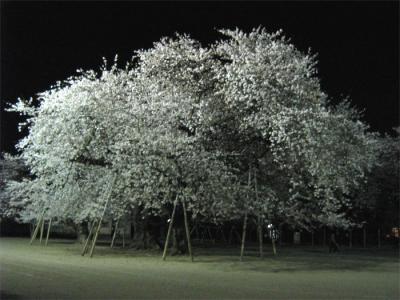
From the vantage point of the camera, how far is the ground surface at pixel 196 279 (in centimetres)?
1398

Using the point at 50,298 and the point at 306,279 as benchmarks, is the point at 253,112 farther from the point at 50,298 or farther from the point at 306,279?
the point at 50,298

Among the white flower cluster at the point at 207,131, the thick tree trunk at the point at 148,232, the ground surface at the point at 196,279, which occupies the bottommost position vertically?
the ground surface at the point at 196,279

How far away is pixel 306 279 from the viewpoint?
Answer: 18219 mm

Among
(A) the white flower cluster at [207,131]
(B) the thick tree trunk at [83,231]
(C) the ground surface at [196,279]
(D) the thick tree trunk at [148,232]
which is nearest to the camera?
(C) the ground surface at [196,279]

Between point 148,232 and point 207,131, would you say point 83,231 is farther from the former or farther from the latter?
point 207,131

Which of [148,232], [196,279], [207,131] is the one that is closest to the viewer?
[196,279]

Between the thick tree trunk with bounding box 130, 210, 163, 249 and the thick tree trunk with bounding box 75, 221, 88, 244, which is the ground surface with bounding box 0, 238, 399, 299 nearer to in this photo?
the thick tree trunk with bounding box 130, 210, 163, 249

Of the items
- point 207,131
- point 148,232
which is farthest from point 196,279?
point 148,232

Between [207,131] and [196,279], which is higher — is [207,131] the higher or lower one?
the higher one

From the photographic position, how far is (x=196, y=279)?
1752 cm

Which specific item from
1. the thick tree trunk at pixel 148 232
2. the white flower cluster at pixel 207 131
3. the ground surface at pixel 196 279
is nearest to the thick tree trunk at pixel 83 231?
the thick tree trunk at pixel 148 232

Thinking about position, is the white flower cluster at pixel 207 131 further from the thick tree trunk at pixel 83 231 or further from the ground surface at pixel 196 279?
the thick tree trunk at pixel 83 231

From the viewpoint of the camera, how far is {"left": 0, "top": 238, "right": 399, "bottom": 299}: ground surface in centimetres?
1398

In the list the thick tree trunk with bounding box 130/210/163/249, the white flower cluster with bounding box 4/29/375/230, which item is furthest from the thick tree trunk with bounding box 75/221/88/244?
the white flower cluster with bounding box 4/29/375/230
